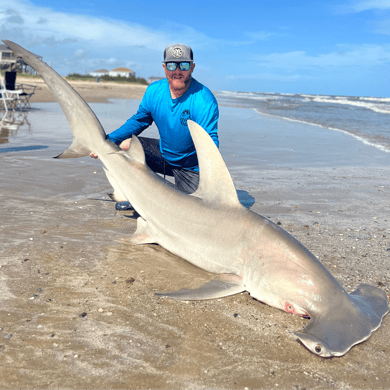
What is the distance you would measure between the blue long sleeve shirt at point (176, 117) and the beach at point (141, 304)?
961mm

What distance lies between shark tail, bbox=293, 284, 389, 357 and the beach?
0.32 feet

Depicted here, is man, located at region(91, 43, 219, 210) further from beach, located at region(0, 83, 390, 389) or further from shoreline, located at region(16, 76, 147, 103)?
shoreline, located at region(16, 76, 147, 103)

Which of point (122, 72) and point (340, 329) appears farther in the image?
point (122, 72)

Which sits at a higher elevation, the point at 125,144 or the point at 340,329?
the point at 125,144

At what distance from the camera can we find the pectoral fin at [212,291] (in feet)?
9.12

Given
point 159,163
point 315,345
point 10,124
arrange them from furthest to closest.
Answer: point 10,124, point 159,163, point 315,345

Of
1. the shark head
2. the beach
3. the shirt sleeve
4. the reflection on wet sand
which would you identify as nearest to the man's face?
the shirt sleeve

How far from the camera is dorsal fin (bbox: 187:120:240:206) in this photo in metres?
3.12

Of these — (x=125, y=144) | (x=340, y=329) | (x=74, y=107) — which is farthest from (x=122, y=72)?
(x=340, y=329)

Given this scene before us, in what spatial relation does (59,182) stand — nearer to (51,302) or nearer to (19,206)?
(19,206)

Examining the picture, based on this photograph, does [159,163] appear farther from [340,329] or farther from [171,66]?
[340,329]

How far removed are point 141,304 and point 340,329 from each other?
1370 millimetres

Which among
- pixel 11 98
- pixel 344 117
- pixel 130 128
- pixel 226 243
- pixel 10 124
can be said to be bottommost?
pixel 226 243

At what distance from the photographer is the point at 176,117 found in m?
4.66
